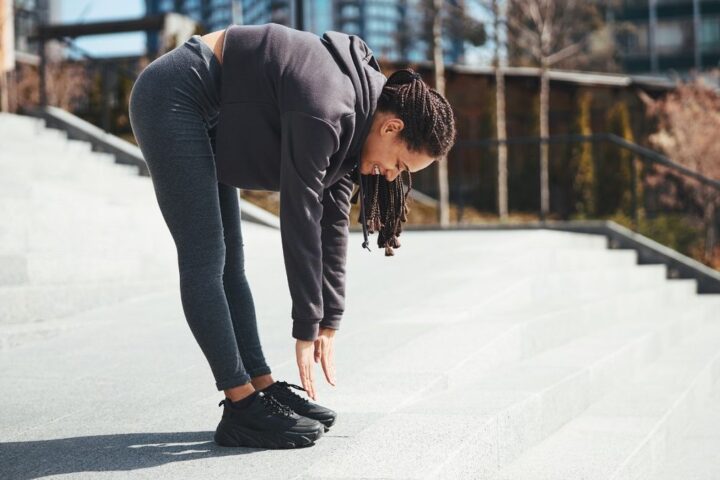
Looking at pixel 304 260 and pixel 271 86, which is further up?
pixel 271 86

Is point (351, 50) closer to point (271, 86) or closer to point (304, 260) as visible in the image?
point (271, 86)

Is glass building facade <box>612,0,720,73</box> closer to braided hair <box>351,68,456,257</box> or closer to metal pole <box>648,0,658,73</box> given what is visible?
metal pole <box>648,0,658,73</box>

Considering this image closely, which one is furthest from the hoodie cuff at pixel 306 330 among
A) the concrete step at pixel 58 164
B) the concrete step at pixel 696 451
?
the concrete step at pixel 58 164

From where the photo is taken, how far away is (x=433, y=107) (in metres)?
2.39

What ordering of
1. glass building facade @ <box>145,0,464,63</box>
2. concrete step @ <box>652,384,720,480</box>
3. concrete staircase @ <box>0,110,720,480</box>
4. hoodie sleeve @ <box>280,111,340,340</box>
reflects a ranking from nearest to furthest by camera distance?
hoodie sleeve @ <box>280,111,340,340</box> → concrete staircase @ <box>0,110,720,480</box> → concrete step @ <box>652,384,720,480</box> → glass building facade @ <box>145,0,464,63</box>

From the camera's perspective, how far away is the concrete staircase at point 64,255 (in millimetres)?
4715

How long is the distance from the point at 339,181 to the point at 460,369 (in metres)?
1.31

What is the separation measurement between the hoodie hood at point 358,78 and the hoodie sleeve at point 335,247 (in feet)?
0.46

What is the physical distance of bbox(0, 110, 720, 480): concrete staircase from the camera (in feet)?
8.51

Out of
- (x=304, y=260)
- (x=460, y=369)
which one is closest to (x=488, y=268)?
(x=460, y=369)

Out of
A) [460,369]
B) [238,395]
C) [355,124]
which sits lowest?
[460,369]

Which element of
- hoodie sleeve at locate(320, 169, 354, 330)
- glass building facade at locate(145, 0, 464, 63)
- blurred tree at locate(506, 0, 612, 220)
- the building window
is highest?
glass building facade at locate(145, 0, 464, 63)

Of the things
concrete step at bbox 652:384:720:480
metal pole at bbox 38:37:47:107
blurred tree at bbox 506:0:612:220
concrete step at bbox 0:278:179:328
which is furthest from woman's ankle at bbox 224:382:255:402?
blurred tree at bbox 506:0:612:220

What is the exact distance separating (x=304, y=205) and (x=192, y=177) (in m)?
0.36
